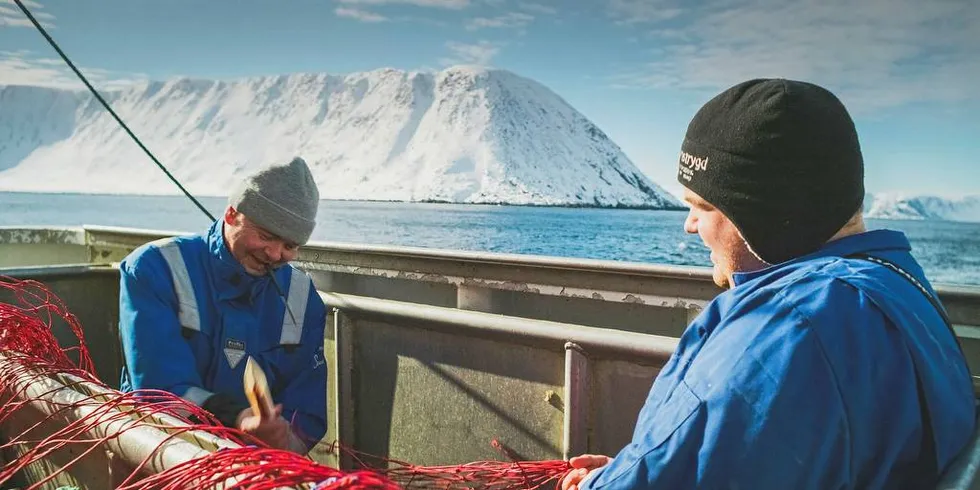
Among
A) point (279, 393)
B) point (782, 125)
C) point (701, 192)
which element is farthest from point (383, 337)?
point (782, 125)

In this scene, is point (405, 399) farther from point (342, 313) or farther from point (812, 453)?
point (812, 453)

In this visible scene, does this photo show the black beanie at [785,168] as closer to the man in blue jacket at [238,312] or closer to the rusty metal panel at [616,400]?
the rusty metal panel at [616,400]

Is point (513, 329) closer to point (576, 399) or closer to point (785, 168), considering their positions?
point (576, 399)

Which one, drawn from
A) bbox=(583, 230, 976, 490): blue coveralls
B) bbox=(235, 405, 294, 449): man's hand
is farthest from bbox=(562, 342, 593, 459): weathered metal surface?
bbox=(583, 230, 976, 490): blue coveralls

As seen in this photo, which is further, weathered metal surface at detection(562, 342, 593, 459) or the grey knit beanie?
the grey knit beanie

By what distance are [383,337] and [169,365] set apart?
38.5 inches

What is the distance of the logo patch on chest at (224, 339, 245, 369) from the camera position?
2.88 metres

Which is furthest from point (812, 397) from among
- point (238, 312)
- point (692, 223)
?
point (238, 312)

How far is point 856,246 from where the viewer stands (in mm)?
1337

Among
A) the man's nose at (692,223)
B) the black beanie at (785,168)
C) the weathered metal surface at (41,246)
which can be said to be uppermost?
the black beanie at (785,168)

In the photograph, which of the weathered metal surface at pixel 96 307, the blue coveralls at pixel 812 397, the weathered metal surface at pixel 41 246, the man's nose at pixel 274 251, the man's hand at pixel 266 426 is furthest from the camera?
the weathered metal surface at pixel 41 246

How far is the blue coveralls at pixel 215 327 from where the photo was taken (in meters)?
2.62

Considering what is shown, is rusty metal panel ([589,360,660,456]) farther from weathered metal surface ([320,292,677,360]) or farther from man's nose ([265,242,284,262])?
man's nose ([265,242,284,262])

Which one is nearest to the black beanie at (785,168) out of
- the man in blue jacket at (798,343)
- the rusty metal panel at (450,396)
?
the man in blue jacket at (798,343)
